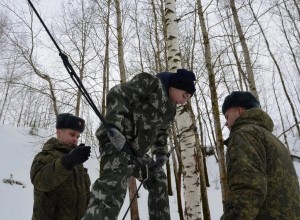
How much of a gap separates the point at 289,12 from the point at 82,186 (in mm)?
22125

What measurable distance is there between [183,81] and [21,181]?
12840 millimetres

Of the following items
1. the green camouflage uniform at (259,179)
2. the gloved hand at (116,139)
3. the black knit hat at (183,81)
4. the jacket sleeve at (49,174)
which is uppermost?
the black knit hat at (183,81)

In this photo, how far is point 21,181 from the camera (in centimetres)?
1345

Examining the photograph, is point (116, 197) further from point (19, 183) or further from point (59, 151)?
point (19, 183)

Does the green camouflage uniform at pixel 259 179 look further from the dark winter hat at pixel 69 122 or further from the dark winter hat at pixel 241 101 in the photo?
the dark winter hat at pixel 69 122

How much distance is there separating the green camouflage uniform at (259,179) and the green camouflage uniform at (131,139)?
707mm

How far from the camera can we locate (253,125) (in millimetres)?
1920

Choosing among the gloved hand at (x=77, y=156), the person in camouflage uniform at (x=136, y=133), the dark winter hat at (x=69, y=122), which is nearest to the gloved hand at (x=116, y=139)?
the person in camouflage uniform at (x=136, y=133)

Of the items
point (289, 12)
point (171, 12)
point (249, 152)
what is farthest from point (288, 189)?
point (289, 12)

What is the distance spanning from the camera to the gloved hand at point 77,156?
219 centimetres

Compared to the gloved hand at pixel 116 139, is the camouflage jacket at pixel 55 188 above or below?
below

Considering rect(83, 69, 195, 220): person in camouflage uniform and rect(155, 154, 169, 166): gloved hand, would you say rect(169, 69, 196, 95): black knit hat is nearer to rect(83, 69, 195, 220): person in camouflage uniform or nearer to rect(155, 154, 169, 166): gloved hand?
rect(83, 69, 195, 220): person in camouflage uniform

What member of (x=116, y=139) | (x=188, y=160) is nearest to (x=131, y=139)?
(x=116, y=139)

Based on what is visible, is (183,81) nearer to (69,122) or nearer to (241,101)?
(241,101)
